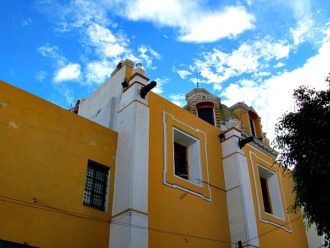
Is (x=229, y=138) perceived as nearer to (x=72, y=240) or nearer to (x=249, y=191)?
(x=249, y=191)

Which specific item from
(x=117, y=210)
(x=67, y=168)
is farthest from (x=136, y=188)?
(x=67, y=168)

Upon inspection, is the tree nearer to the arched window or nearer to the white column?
the white column

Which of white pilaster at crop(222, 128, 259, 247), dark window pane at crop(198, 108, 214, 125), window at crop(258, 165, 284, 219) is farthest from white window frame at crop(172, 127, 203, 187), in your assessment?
dark window pane at crop(198, 108, 214, 125)

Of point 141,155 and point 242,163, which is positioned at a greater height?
point 242,163

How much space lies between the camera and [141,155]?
10.9 meters

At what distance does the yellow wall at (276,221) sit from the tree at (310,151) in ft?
12.4

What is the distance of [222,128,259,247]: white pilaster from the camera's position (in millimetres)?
12555

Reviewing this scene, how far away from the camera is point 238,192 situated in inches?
519

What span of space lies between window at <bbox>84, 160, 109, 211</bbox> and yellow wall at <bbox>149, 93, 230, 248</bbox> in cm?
123

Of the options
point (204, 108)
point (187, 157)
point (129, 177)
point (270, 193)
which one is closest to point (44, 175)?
point (129, 177)

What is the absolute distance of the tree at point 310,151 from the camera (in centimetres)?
870

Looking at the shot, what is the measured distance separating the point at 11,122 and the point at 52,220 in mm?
2465

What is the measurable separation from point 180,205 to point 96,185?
100 inches

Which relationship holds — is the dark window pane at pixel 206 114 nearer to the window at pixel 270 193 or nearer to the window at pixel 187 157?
the window at pixel 270 193
